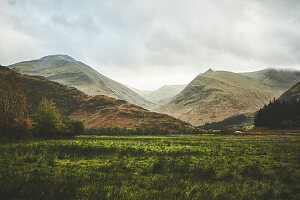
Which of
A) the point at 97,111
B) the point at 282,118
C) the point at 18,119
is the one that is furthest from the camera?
the point at 97,111

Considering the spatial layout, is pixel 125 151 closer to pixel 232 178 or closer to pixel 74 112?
pixel 232 178

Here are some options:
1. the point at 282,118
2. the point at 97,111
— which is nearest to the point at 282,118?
the point at 282,118

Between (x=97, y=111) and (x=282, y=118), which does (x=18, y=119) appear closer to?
(x=97, y=111)

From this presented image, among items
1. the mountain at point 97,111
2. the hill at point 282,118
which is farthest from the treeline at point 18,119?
the hill at point 282,118

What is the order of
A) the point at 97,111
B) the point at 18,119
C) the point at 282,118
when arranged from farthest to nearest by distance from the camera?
the point at 97,111
the point at 282,118
the point at 18,119

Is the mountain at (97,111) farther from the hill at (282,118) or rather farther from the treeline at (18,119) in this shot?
the treeline at (18,119)

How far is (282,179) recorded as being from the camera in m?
12.5

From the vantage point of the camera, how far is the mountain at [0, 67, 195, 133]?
128500 millimetres

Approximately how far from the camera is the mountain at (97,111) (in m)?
128

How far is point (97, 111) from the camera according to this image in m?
150

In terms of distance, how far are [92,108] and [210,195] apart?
157246 mm

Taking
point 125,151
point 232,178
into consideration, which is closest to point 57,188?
point 232,178

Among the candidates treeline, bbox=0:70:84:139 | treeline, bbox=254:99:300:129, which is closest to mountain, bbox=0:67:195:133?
treeline, bbox=254:99:300:129

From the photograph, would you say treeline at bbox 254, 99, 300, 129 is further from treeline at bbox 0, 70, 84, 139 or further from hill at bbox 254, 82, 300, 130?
treeline at bbox 0, 70, 84, 139
